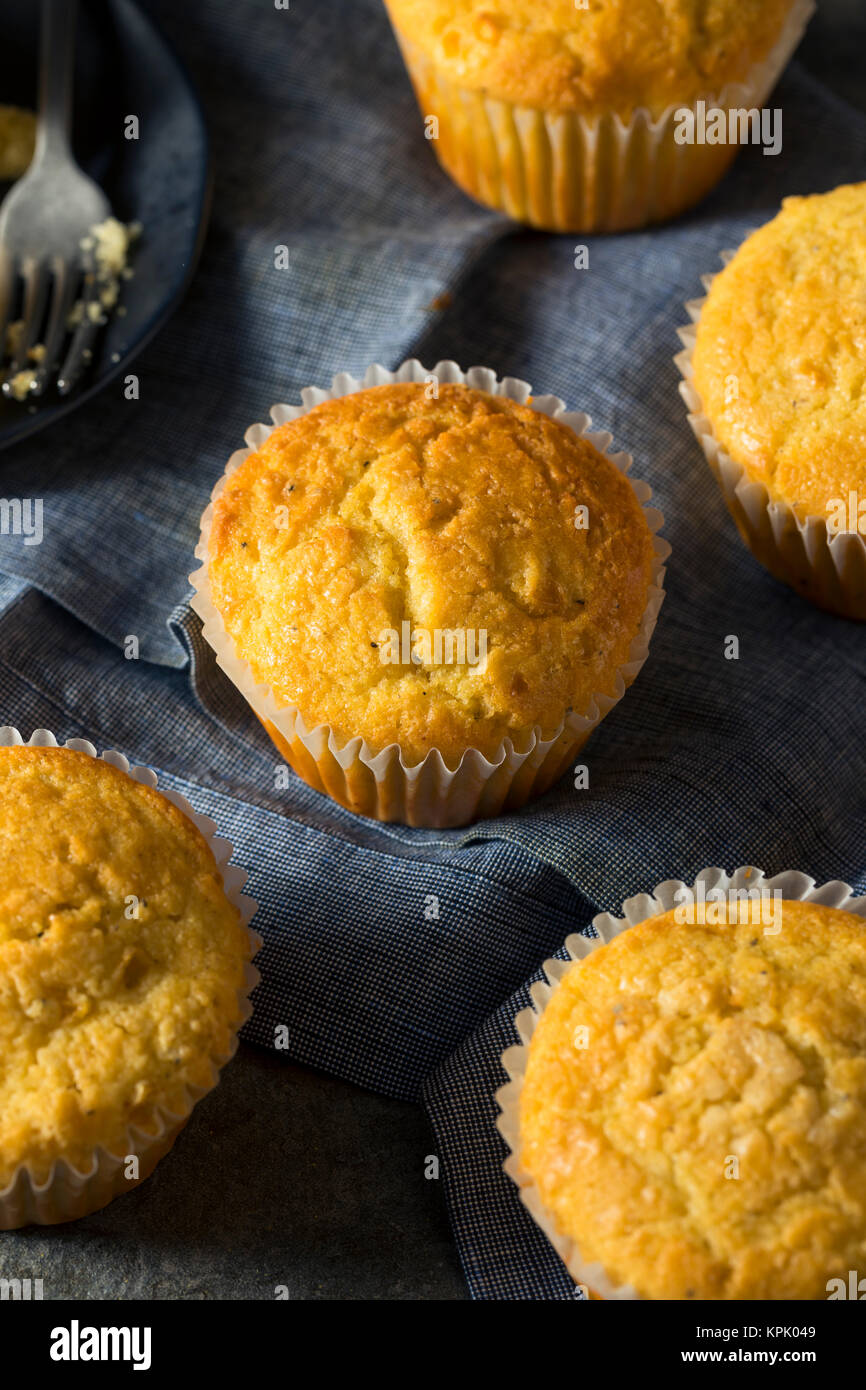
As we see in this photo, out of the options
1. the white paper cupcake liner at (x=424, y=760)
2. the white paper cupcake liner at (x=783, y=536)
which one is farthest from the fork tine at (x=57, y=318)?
the white paper cupcake liner at (x=783, y=536)

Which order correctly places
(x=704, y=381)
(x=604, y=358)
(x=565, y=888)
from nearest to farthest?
(x=565, y=888) < (x=704, y=381) < (x=604, y=358)

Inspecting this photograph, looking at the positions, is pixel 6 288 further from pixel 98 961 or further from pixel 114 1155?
pixel 114 1155

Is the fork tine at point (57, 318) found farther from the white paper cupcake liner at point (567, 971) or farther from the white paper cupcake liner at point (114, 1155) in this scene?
the white paper cupcake liner at point (567, 971)

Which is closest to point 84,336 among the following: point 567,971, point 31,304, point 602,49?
point 31,304

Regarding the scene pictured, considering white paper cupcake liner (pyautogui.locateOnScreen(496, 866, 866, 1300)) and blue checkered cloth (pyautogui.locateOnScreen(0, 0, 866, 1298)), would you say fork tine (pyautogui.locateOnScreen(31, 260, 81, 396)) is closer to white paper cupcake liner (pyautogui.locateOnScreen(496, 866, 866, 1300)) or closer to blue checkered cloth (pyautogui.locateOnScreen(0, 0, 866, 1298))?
blue checkered cloth (pyautogui.locateOnScreen(0, 0, 866, 1298))

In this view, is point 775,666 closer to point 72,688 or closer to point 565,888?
point 565,888
